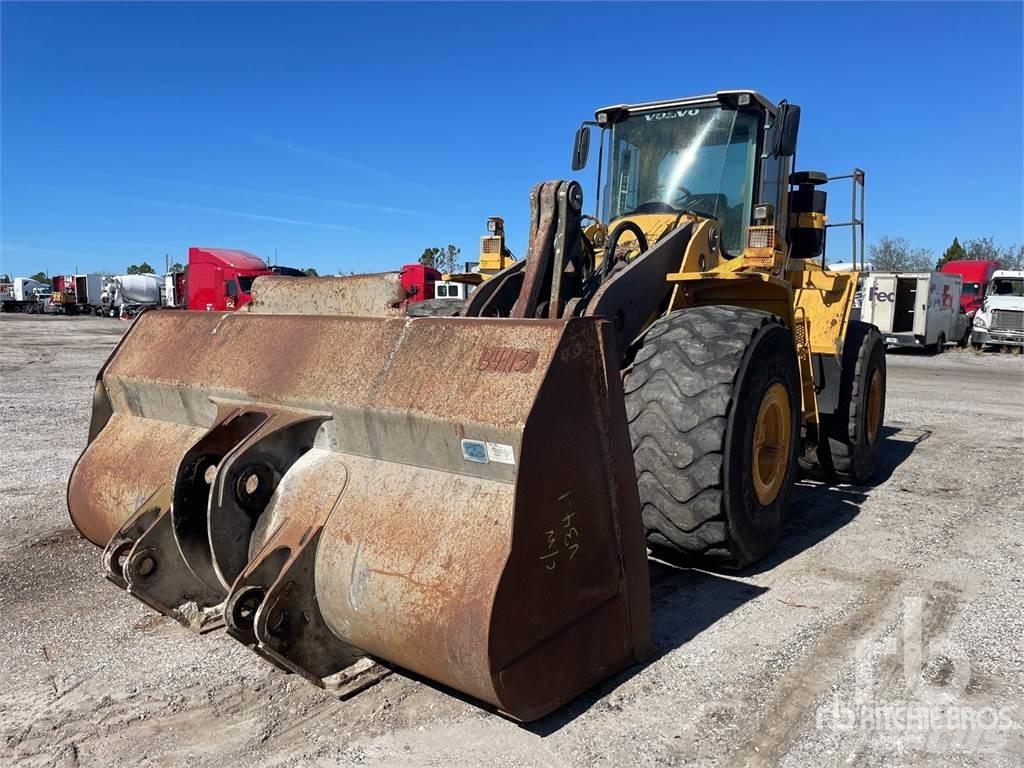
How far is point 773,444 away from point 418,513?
2.38 meters

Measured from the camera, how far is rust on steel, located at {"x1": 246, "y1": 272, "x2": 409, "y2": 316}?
3658 mm

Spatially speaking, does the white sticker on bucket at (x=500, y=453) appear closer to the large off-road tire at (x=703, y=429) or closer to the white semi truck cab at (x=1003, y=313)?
the large off-road tire at (x=703, y=429)

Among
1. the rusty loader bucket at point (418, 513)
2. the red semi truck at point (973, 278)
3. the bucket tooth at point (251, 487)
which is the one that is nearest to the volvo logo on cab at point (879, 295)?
the red semi truck at point (973, 278)

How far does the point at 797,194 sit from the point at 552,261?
3429mm

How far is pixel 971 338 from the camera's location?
24516 mm

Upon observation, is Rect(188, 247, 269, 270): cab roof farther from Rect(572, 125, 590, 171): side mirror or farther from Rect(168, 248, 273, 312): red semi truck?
Rect(572, 125, 590, 171): side mirror

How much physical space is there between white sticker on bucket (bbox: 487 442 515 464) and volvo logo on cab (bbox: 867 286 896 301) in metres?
22.9

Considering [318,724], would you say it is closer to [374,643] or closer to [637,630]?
[374,643]

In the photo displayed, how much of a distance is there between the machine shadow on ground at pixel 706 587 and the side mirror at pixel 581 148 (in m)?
2.96

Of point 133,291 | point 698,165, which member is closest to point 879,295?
point 698,165

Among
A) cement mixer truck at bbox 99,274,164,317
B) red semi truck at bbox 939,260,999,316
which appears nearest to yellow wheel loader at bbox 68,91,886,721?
red semi truck at bbox 939,260,999,316

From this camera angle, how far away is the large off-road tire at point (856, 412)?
6.20m

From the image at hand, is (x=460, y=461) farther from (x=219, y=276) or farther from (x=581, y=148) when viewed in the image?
(x=219, y=276)

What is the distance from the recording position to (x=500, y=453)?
2.67 meters
